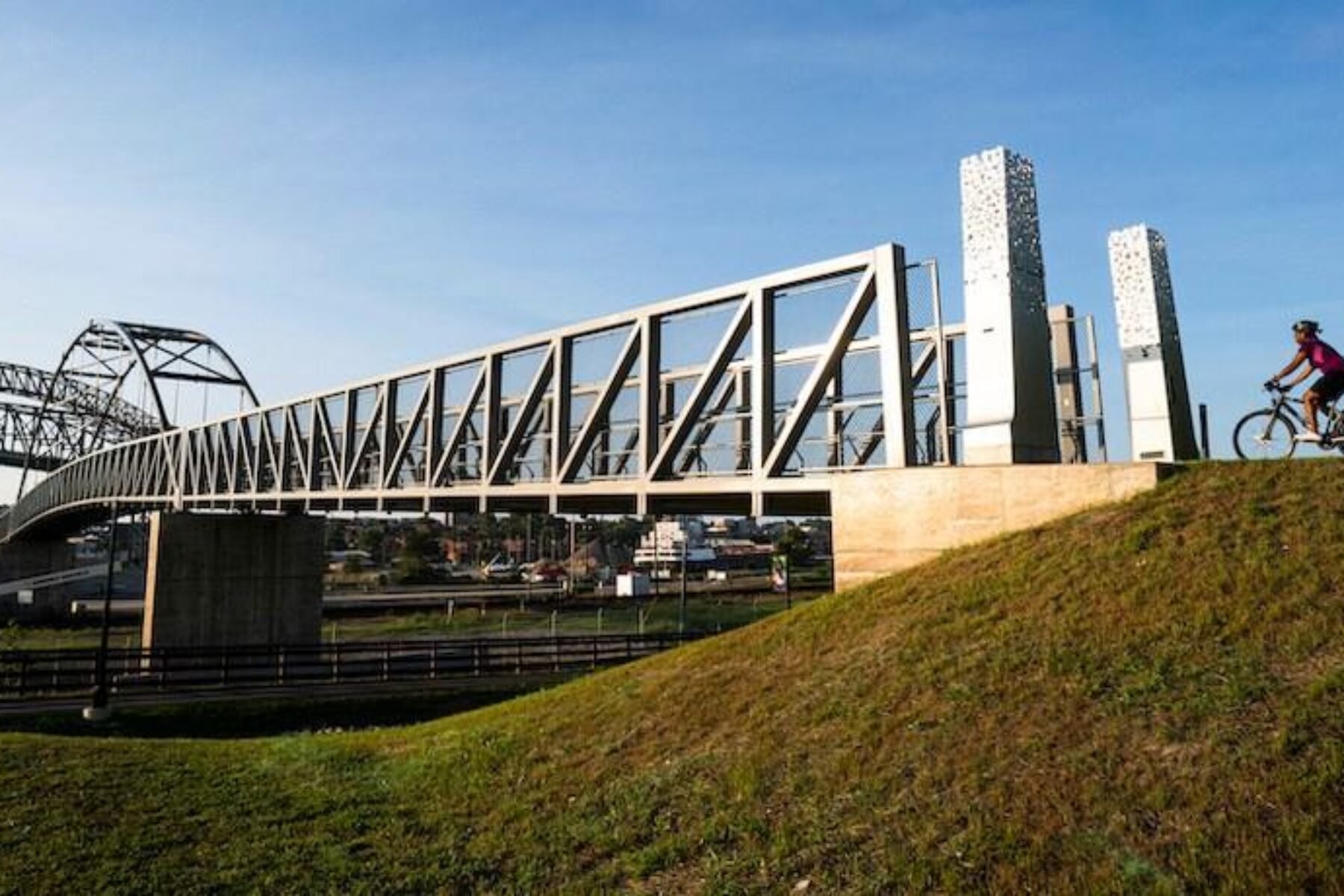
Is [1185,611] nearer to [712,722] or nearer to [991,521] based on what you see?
[991,521]

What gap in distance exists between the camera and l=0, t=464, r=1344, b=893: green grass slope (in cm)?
635

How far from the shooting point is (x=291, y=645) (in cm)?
3173

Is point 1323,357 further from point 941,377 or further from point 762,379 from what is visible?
point 762,379

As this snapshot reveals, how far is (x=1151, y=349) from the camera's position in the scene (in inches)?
579

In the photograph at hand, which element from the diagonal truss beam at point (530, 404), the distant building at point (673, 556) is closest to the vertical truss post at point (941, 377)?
the diagonal truss beam at point (530, 404)

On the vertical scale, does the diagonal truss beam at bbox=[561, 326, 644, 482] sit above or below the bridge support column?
above

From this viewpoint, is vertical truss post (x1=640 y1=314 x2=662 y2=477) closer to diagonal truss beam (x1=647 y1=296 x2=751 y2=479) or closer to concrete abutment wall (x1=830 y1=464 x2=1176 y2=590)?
diagonal truss beam (x1=647 y1=296 x2=751 y2=479)

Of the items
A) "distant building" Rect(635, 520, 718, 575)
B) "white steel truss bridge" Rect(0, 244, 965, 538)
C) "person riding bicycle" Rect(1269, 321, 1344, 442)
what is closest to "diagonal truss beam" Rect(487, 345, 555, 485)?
"white steel truss bridge" Rect(0, 244, 965, 538)

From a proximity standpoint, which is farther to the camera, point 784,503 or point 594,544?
point 594,544

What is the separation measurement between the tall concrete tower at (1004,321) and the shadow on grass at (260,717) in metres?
18.1

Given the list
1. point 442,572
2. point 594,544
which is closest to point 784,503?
point 442,572

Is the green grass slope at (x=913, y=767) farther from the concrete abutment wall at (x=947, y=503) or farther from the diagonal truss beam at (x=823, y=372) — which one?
the diagonal truss beam at (x=823, y=372)

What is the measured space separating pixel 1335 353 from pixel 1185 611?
5928mm

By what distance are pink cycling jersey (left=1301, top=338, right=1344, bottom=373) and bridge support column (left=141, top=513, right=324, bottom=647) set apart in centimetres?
3951
